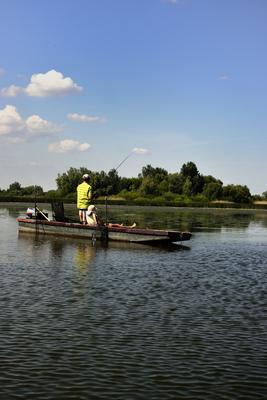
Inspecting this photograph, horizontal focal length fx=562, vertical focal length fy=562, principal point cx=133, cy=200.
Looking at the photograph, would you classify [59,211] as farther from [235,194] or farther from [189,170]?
[189,170]

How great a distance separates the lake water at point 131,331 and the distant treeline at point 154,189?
307ft

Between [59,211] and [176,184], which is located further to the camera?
[176,184]

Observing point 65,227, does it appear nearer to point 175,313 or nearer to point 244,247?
point 244,247

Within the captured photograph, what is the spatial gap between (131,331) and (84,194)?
57.3 feet

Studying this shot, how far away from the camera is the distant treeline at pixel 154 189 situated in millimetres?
120750

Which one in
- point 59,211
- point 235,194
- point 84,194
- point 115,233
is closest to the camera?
point 84,194

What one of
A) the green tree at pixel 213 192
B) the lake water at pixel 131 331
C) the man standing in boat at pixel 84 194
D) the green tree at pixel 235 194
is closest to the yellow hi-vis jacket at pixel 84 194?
the man standing in boat at pixel 84 194

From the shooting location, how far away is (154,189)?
129250 millimetres

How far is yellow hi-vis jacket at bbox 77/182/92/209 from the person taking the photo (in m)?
27.8

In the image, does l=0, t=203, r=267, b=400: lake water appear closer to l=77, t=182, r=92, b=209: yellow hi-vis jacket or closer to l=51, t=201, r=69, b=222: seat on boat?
l=77, t=182, r=92, b=209: yellow hi-vis jacket

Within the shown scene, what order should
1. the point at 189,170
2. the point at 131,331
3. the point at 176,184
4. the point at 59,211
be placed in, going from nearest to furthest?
the point at 131,331
the point at 59,211
the point at 176,184
the point at 189,170

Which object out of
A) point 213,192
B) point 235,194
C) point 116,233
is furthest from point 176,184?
point 116,233

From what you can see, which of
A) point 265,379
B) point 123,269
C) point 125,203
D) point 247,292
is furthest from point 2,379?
point 125,203

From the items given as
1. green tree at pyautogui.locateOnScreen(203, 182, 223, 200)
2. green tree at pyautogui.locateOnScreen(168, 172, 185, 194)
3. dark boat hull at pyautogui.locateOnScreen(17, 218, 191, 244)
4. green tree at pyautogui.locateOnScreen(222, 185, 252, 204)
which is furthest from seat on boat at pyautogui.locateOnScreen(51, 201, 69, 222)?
green tree at pyautogui.locateOnScreen(168, 172, 185, 194)
